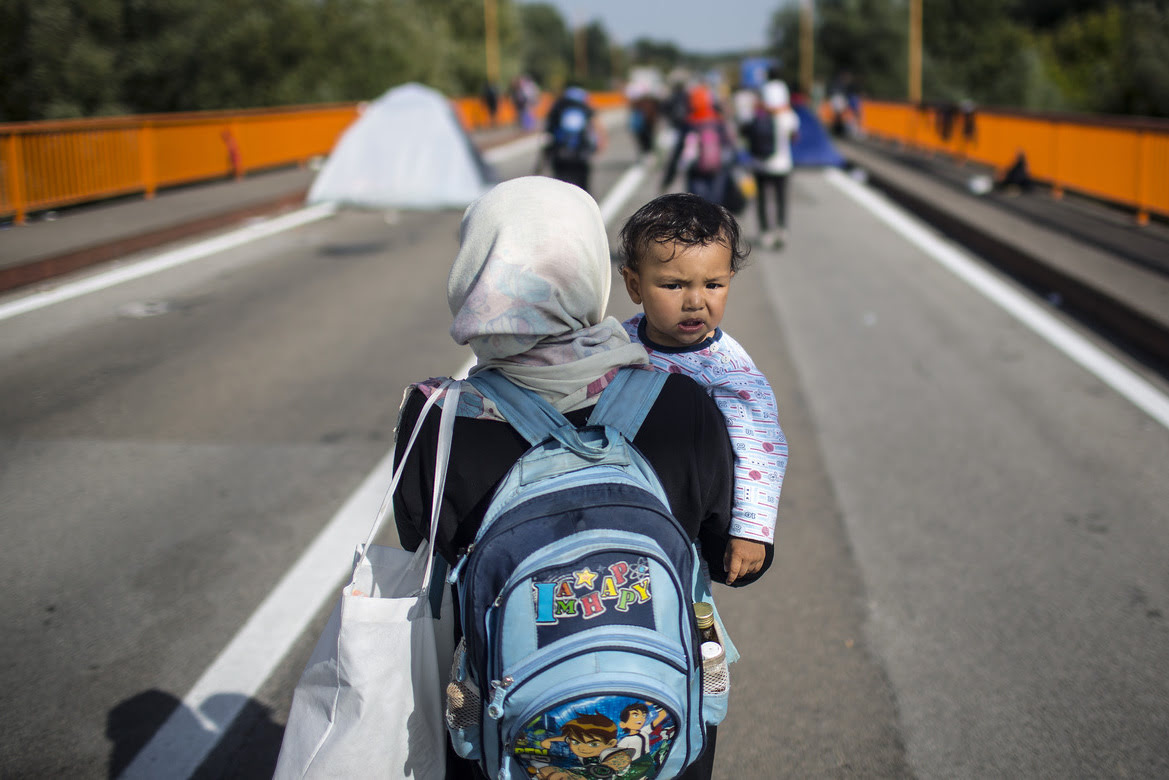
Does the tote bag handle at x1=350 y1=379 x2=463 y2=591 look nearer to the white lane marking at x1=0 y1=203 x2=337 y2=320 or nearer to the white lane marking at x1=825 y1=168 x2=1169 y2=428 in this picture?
the white lane marking at x1=825 y1=168 x2=1169 y2=428

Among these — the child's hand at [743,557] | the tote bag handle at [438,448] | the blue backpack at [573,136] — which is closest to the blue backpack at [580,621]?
the tote bag handle at [438,448]

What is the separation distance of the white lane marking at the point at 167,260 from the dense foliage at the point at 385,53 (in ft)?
27.1

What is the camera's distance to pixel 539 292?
6.08 feet

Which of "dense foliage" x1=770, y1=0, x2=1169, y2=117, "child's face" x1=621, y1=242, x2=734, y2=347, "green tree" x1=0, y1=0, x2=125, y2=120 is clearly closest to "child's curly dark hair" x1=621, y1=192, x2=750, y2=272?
"child's face" x1=621, y1=242, x2=734, y2=347

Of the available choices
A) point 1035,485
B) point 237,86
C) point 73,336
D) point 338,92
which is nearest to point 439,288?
point 73,336

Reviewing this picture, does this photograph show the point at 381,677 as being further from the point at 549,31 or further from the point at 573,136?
the point at 549,31

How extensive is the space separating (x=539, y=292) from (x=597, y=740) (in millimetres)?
716

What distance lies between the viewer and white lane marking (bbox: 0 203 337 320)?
9.81 m

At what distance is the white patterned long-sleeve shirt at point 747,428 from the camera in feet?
6.65

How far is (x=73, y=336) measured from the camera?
8539 millimetres

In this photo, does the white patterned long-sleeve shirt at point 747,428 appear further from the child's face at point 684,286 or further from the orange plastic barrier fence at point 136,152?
the orange plastic barrier fence at point 136,152

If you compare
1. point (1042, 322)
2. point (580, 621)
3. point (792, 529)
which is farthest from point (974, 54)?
point (580, 621)

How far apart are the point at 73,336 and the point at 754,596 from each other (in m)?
6.35

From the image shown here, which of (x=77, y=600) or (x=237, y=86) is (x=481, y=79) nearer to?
(x=237, y=86)
